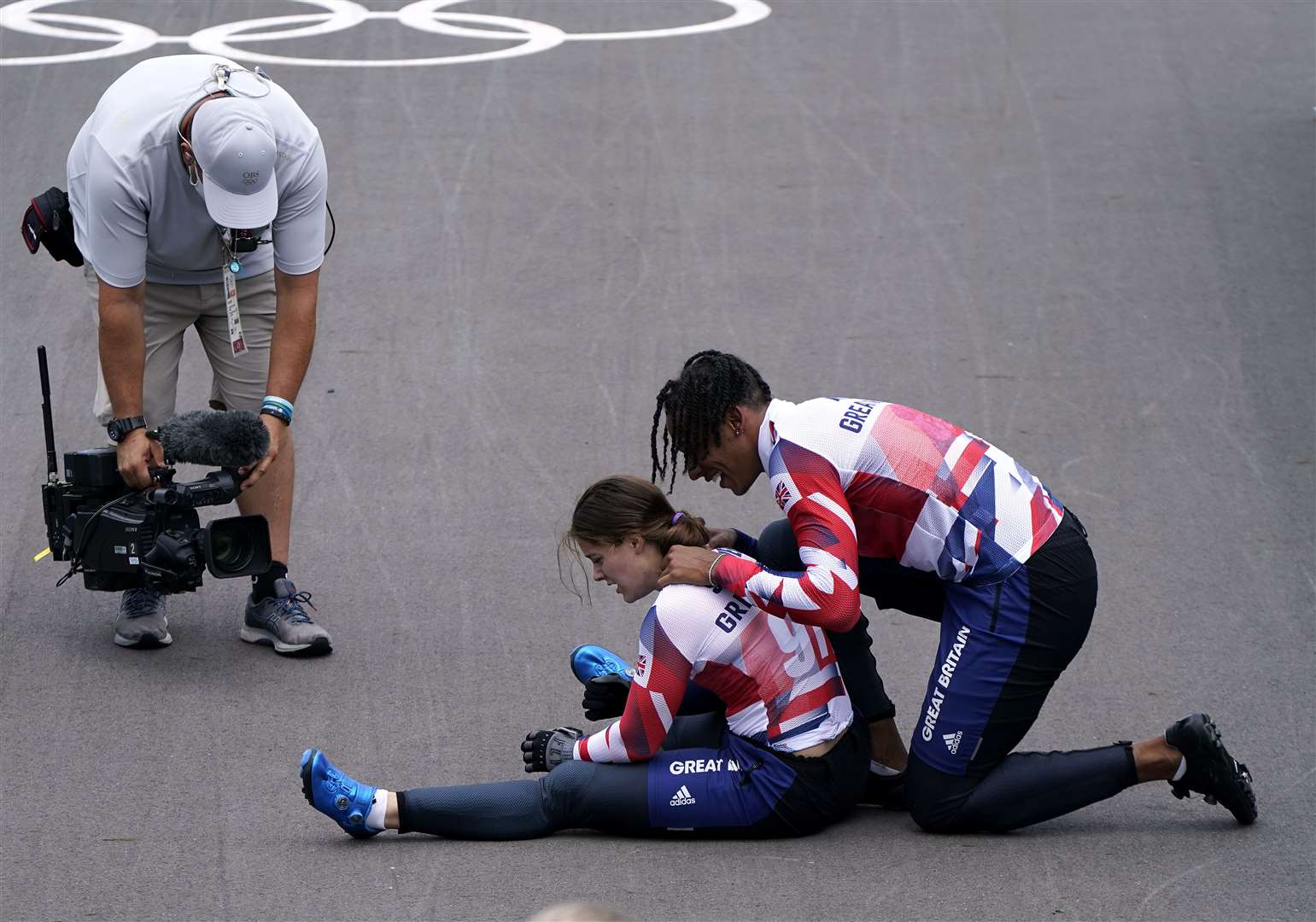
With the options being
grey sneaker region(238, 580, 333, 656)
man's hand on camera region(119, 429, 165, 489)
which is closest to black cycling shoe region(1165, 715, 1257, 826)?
grey sneaker region(238, 580, 333, 656)

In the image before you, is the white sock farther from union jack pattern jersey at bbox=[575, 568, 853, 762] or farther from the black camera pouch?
the black camera pouch

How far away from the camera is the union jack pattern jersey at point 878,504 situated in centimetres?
360

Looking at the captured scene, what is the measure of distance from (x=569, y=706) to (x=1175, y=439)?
315 cm

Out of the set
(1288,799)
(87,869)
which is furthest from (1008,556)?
(87,869)

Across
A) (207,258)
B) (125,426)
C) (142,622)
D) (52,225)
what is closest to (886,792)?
(142,622)

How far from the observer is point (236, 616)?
5156 mm

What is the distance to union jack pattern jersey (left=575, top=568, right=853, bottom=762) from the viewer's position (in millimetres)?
3676

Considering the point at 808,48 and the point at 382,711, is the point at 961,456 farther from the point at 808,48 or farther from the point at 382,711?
the point at 808,48

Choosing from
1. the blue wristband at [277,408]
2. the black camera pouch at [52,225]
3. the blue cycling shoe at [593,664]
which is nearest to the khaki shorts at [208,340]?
the black camera pouch at [52,225]

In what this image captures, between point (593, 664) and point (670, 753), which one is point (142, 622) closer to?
point (593, 664)

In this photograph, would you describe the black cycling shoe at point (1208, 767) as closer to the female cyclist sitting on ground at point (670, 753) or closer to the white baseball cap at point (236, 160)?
the female cyclist sitting on ground at point (670, 753)

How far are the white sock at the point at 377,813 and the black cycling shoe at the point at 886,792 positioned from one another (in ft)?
4.19

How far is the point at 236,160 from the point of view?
4363mm

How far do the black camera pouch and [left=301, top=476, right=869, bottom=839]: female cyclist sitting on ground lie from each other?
6.83 feet
